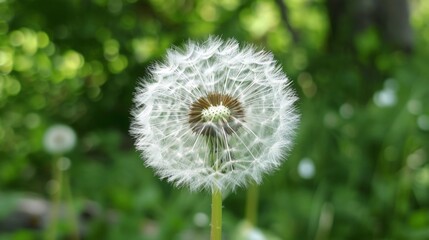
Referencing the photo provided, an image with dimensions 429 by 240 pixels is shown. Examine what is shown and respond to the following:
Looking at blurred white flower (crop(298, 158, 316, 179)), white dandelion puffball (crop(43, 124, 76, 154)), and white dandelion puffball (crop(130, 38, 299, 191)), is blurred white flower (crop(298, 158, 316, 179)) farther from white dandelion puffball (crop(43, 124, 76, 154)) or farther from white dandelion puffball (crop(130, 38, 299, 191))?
white dandelion puffball (crop(130, 38, 299, 191))

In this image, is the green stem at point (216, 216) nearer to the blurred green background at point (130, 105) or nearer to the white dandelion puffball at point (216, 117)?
the white dandelion puffball at point (216, 117)

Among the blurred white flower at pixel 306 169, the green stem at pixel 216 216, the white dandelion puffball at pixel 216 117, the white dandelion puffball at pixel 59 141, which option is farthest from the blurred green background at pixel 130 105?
the green stem at pixel 216 216

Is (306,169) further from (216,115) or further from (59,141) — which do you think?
(216,115)

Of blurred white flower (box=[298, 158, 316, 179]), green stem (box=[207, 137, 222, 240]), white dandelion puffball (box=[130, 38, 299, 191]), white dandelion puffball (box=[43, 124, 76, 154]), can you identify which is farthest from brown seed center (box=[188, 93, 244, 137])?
blurred white flower (box=[298, 158, 316, 179])

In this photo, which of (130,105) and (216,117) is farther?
(130,105)

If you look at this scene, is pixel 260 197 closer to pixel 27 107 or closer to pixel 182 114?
pixel 27 107

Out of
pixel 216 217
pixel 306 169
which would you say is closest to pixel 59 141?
pixel 306 169

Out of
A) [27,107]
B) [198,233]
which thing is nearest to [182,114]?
[198,233]
